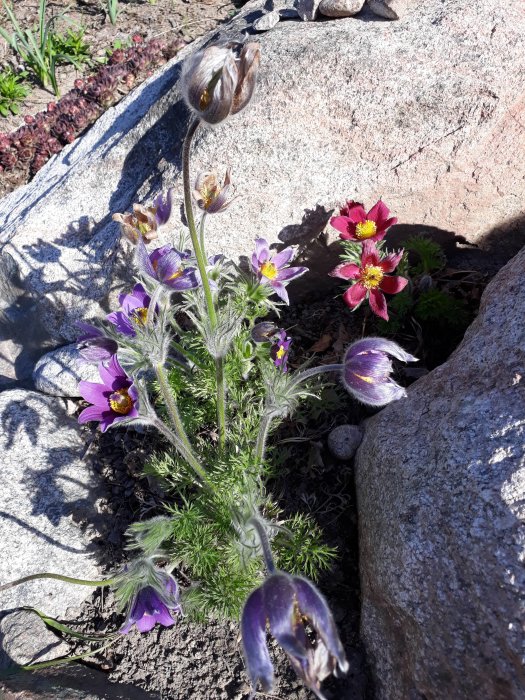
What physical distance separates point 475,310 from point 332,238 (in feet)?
2.87

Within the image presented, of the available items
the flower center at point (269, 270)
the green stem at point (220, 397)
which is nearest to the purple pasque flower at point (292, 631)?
the green stem at point (220, 397)

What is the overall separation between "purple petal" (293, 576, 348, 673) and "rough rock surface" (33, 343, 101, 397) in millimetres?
1920

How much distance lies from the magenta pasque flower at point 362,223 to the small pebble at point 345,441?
941 millimetres

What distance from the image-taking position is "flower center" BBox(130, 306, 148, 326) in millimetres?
2398

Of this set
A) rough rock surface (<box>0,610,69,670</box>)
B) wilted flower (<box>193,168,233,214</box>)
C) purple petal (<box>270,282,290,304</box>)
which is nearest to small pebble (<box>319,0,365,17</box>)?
wilted flower (<box>193,168,233,214</box>)

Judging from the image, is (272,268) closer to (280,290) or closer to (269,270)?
(269,270)

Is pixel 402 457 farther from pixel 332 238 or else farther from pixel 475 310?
pixel 332 238

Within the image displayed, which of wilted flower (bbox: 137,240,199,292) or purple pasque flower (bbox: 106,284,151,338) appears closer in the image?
wilted flower (bbox: 137,240,199,292)

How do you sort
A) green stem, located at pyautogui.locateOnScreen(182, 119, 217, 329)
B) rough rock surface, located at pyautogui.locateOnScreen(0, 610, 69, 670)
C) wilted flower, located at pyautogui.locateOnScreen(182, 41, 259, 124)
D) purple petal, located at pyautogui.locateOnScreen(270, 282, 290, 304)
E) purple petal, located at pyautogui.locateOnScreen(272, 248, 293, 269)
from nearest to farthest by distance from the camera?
wilted flower, located at pyautogui.locateOnScreen(182, 41, 259, 124) → green stem, located at pyautogui.locateOnScreen(182, 119, 217, 329) → rough rock surface, located at pyautogui.locateOnScreen(0, 610, 69, 670) → purple petal, located at pyautogui.locateOnScreen(270, 282, 290, 304) → purple petal, located at pyautogui.locateOnScreen(272, 248, 293, 269)

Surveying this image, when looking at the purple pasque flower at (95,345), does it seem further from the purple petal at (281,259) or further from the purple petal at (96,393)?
the purple petal at (281,259)

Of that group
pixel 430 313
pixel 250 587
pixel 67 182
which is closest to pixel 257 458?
pixel 250 587

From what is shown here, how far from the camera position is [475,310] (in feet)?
9.98

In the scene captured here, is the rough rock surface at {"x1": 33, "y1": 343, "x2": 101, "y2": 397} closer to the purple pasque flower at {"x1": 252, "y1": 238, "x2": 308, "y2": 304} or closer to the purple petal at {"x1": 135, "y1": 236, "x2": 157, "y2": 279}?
the purple pasque flower at {"x1": 252, "y1": 238, "x2": 308, "y2": 304}

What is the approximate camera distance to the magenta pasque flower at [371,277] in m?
2.77
